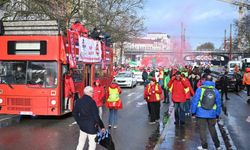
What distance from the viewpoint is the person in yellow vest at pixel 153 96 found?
562 inches

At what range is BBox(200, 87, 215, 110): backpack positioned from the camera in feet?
Answer: 30.0

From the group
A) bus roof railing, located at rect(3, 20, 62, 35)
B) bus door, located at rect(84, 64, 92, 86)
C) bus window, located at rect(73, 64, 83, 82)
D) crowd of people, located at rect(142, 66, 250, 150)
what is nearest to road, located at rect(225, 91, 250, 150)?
crowd of people, located at rect(142, 66, 250, 150)

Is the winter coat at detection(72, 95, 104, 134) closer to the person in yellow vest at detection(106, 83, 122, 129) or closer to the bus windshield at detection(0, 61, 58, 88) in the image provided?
the person in yellow vest at detection(106, 83, 122, 129)

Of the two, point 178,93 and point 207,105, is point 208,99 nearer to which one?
point 207,105

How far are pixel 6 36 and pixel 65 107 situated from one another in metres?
3.06

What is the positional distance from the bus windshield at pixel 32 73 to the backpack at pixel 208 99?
6.41m

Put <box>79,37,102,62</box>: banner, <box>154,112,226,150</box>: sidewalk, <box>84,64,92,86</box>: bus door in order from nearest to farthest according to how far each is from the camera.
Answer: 1. <box>154,112,226,150</box>: sidewalk
2. <box>79,37,102,62</box>: banner
3. <box>84,64,92,86</box>: bus door

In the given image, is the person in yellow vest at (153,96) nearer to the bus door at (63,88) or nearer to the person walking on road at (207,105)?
the bus door at (63,88)

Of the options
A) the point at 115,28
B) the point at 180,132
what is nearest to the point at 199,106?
the point at 180,132

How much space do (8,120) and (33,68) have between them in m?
1.85

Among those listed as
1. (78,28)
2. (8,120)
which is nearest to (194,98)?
(8,120)

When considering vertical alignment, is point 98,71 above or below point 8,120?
above

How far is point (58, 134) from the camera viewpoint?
1206 centimetres

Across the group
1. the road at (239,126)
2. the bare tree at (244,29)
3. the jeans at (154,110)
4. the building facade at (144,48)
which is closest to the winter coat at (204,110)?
the road at (239,126)
